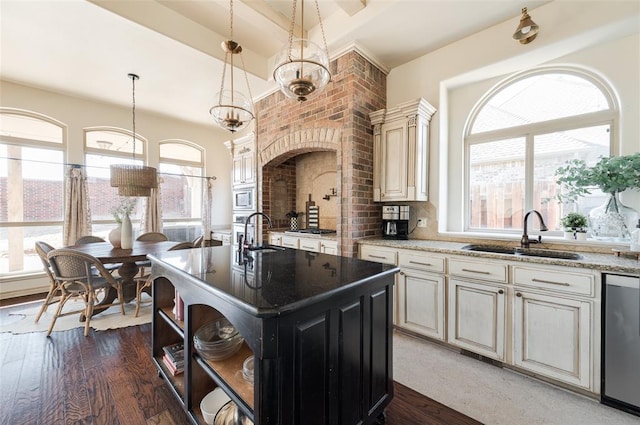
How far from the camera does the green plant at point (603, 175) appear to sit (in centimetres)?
202

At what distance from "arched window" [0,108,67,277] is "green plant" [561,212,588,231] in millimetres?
6712

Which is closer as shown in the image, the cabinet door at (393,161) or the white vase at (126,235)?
the cabinet door at (393,161)

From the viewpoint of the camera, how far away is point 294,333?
3.17ft

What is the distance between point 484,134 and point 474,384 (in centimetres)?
256

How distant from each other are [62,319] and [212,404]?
292 centimetres

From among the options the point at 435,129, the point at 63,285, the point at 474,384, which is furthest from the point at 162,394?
the point at 435,129

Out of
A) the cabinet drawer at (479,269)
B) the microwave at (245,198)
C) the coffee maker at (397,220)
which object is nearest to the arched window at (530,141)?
the coffee maker at (397,220)

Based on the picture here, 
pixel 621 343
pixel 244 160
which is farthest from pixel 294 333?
pixel 244 160

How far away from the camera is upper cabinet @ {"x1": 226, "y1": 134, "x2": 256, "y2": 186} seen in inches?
176

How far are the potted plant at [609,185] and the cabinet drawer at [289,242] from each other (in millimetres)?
2936

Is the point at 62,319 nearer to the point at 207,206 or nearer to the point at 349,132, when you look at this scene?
the point at 207,206

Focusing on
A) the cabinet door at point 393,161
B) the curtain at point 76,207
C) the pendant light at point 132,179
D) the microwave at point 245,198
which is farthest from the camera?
the microwave at point 245,198

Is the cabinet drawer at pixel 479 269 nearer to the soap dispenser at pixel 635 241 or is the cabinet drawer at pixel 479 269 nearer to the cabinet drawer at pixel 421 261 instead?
the cabinet drawer at pixel 421 261

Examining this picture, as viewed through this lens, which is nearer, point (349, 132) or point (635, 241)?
point (635, 241)
